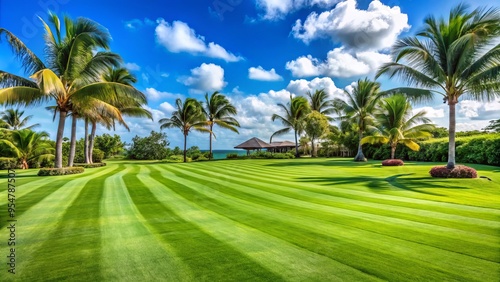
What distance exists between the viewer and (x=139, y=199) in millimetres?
6648

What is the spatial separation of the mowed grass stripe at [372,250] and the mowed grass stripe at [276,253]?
17 cm

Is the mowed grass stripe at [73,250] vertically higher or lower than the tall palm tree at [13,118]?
lower

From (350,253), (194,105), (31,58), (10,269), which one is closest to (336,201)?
(350,253)

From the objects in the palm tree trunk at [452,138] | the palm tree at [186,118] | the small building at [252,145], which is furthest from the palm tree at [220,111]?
the palm tree trunk at [452,138]

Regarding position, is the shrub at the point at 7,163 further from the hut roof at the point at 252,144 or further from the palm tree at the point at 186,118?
the hut roof at the point at 252,144

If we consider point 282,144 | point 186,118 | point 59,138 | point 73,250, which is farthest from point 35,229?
point 282,144

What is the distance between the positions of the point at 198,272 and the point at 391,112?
24.6 metres

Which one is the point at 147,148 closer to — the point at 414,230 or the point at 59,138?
the point at 59,138

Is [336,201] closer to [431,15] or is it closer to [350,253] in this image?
[350,253]

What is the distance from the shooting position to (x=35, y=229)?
161 inches

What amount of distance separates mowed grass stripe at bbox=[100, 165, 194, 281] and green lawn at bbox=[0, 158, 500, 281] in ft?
0.04

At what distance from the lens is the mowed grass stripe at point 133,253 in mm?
2615

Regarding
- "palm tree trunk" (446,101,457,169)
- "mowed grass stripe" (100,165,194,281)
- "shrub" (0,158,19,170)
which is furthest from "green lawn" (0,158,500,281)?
"shrub" (0,158,19,170)

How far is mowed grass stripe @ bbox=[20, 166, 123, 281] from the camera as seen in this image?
2654mm
